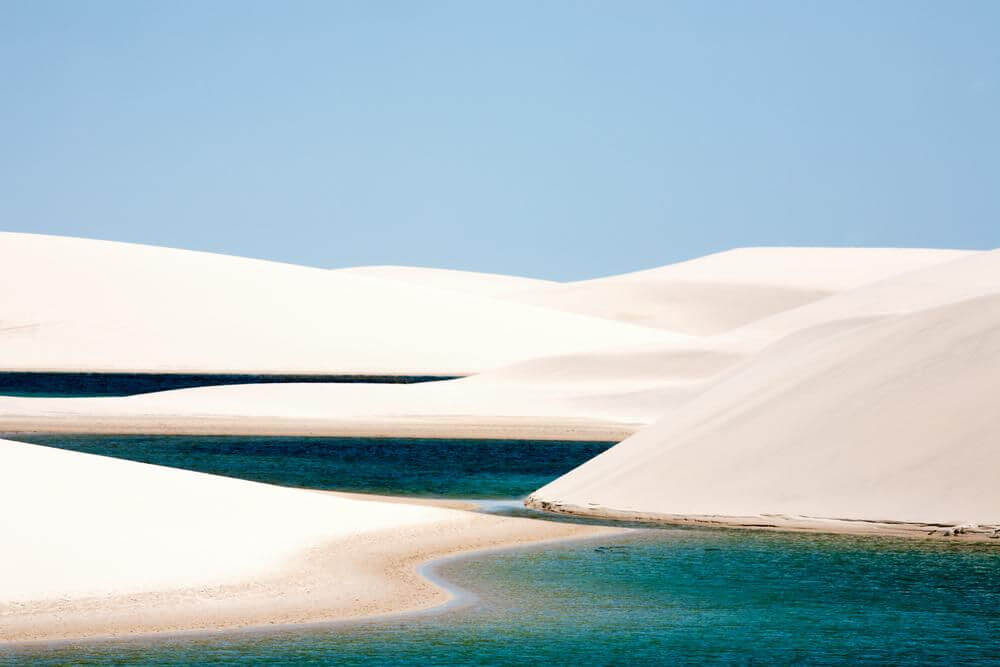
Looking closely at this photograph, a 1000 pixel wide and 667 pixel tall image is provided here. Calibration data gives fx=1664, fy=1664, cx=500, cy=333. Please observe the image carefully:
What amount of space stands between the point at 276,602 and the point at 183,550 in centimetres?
195

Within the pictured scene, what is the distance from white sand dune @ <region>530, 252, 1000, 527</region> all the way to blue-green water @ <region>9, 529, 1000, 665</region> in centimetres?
190

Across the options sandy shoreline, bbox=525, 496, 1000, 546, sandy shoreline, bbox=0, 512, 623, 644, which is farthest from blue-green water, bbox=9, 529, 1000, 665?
sandy shoreline, bbox=525, 496, 1000, 546

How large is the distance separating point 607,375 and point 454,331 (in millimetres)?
42741

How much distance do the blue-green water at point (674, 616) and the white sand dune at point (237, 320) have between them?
72347 mm

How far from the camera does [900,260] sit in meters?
177

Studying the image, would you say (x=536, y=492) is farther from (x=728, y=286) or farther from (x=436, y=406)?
(x=728, y=286)

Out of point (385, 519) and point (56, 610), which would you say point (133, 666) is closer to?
point (56, 610)

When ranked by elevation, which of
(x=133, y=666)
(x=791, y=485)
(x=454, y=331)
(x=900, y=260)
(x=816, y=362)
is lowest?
(x=133, y=666)

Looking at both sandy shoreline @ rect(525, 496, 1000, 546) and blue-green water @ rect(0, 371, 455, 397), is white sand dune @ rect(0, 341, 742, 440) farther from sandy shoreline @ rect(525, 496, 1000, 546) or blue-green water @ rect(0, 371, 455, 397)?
sandy shoreline @ rect(525, 496, 1000, 546)

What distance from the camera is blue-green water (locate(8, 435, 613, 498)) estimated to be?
3180 centimetres

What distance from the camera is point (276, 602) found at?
1691 centimetres

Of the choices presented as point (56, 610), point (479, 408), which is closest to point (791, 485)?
point (56, 610)

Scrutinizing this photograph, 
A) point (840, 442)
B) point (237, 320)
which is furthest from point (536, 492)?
point (237, 320)

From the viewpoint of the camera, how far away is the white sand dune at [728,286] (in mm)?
160000
